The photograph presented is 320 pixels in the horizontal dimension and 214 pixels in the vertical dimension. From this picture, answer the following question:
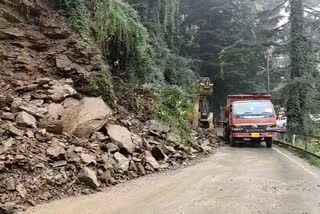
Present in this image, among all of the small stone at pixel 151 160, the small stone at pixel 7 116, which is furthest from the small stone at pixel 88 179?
the small stone at pixel 151 160

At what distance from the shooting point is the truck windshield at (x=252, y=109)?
18.5 metres

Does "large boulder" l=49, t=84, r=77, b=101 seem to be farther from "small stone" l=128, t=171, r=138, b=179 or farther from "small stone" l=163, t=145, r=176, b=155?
"small stone" l=163, t=145, r=176, b=155

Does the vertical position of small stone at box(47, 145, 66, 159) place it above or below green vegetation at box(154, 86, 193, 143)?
below

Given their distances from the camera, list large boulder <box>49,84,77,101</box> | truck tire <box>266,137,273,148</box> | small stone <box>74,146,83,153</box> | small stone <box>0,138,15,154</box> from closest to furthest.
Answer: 1. small stone <box>0,138,15,154</box>
2. small stone <box>74,146,83,153</box>
3. large boulder <box>49,84,77,101</box>
4. truck tire <box>266,137,273,148</box>

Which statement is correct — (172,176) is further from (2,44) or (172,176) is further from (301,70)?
(301,70)

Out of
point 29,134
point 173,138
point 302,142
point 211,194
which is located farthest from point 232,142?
point 29,134

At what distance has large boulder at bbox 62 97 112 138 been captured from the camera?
1005 cm

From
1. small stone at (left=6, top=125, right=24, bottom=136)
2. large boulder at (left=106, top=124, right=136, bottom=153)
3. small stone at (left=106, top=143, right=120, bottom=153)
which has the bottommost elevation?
small stone at (left=106, top=143, right=120, bottom=153)

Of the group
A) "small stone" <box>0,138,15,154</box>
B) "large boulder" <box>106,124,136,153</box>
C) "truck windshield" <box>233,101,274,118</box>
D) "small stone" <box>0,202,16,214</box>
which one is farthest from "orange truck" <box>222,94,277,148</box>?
"small stone" <box>0,202,16,214</box>

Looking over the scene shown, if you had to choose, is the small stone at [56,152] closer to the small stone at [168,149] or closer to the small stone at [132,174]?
the small stone at [132,174]

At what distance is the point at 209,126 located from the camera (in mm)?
22906

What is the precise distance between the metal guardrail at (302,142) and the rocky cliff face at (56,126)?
4.71 meters

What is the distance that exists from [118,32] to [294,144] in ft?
30.2

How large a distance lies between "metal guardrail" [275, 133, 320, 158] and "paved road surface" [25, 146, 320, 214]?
3.71 metres
